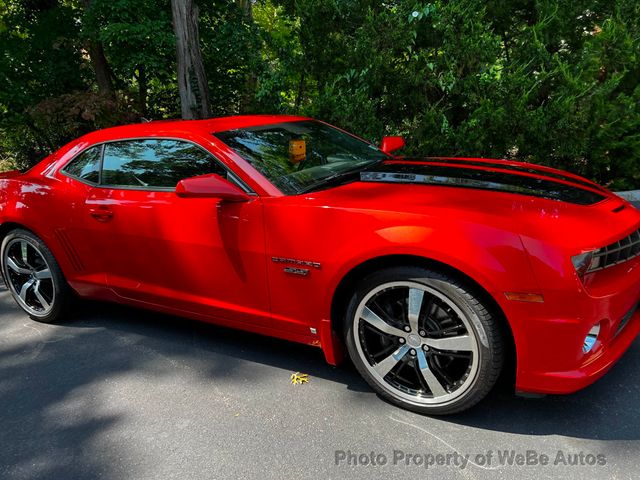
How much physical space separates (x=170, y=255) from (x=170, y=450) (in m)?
1.14

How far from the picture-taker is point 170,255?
301 centimetres

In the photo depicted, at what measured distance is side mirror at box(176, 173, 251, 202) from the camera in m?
2.53

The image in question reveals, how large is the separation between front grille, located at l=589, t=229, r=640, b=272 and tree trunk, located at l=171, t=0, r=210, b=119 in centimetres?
581

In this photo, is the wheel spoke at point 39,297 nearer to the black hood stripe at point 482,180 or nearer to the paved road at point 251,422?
the paved road at point 251,422

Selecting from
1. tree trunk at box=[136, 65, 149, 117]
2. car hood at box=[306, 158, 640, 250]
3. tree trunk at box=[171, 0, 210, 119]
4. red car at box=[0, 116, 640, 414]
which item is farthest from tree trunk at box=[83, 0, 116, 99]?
car hood at box=[306, 158, 640, 250]

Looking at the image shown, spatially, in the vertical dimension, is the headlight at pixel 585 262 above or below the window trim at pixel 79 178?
below

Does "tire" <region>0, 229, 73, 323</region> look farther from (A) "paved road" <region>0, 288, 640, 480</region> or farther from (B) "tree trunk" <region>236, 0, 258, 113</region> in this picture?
(B) "tree trunk" <region>236, 0, 258, 113</region>

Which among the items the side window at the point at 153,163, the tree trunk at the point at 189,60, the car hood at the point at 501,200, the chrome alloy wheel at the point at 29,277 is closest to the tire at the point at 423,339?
the car hood at the point at 501,200

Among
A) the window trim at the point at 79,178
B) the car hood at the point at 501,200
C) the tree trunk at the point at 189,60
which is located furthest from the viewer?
the tree trunk at the point at 189,60

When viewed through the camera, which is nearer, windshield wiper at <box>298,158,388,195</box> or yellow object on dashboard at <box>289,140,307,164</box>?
windshield wiper at <box>298,158,388,195</box>

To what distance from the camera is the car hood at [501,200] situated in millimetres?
2137

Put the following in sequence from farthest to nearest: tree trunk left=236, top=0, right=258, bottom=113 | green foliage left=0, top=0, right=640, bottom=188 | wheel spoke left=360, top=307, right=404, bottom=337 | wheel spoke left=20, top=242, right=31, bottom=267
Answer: tree trunk left=236, top=0, right=258, bottom=113, green foliage left=0, top=0, right=640, bottom=188, wheel spoke left=20, top=242, right=31, bottom=267, wheel spoke left=360, top=307, right=404, bottom=337

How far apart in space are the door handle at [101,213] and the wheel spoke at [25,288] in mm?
1040

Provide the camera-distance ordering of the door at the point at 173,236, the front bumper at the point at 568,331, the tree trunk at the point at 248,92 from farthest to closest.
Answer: the tree trunk at the point at 248,92, the door at the point at 173,236, the front bumper at the point at 568,331
